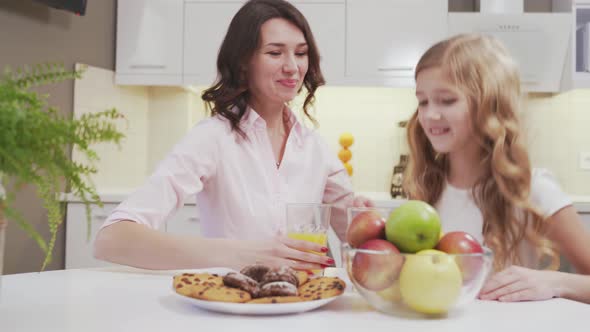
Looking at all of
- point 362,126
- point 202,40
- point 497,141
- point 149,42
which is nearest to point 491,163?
point 497,141

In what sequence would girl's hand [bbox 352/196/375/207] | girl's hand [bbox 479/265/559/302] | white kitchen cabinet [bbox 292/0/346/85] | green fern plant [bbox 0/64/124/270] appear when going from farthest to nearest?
white kitchen cabinet [bbox 292/0/346/85]
girl's hand [bbox 352/196/375/207]
girl's hand [bbox 479/265/559/302]
green fern plant [bbox 0/64/124/270]

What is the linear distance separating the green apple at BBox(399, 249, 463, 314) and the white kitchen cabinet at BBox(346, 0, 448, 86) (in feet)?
7.44

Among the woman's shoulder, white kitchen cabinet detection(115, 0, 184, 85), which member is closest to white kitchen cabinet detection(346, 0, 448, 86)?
white kitchen cabinet detection(115, 0, 184, 85)

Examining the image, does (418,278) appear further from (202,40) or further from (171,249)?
(202,40)

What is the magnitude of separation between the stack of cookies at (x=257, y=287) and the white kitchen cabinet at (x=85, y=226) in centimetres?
178

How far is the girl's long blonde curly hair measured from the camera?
47.1 inches

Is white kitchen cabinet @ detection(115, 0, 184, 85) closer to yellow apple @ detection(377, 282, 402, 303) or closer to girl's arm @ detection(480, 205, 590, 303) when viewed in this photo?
girl's arm @ detection(480, 205, 590, 303)

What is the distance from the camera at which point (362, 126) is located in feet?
10.4

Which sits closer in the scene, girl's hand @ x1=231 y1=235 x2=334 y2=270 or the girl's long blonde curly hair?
girl's hand @ x1=231 y1=235 x2=334 y2=270

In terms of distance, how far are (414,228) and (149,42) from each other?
99.9 inches

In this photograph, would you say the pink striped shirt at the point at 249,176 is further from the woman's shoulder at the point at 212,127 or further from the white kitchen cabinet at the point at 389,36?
the white kitchen cabinet at the point at 389,36

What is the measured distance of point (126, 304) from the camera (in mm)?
779

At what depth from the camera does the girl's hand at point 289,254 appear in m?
0.94

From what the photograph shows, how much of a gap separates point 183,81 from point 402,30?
3.94ft
